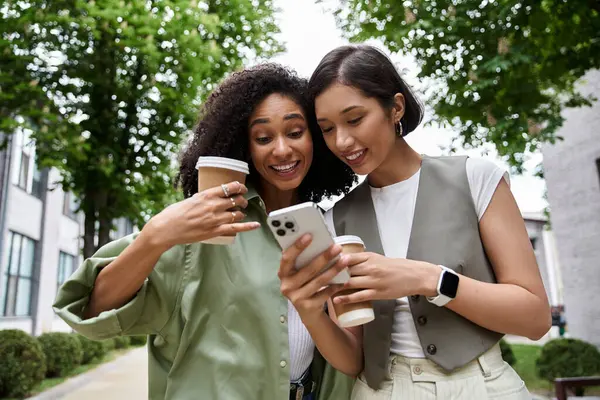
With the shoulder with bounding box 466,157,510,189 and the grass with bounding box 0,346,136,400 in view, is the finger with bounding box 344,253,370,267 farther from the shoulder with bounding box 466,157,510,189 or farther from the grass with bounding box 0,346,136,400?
the grass with bounding box 0,346,136,400

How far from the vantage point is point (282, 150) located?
2.12 meters

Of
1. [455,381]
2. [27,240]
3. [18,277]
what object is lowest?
[455,381]

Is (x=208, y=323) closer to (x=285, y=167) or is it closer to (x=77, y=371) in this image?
(x=285, y=167)

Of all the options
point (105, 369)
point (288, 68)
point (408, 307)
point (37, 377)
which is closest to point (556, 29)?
point (288, 68)

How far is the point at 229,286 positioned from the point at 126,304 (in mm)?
379

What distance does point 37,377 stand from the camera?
10711 millimetres

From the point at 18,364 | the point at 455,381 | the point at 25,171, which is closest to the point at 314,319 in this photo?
the point at 455,381

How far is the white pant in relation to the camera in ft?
5.70

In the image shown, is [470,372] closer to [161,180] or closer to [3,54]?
[3,54]

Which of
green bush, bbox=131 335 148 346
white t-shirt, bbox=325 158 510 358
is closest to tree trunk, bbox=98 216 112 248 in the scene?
white t-shirt, bbox=325 158 510 358

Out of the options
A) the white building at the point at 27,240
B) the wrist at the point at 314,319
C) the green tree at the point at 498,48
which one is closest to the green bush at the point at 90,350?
the white building at the point at 27,240

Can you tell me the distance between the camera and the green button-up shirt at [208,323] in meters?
1.92

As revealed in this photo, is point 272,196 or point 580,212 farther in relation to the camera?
point 580,212

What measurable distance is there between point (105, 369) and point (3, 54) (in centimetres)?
985
